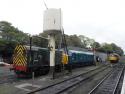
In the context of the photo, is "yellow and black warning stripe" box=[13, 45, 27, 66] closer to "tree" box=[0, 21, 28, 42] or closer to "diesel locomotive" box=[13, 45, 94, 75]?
"diesel locomotive" box=[13, 45, 94, 75]

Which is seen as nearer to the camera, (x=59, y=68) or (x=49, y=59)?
(x=49, y=59)

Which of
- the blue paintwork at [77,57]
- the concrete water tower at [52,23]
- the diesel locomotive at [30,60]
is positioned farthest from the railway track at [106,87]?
the blue paintwork at [77,57]

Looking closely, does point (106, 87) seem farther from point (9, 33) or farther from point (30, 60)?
point (9, 33)

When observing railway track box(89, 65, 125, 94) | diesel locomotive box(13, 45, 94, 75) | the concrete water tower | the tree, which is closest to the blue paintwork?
diesel locomotive box(13, 45, 94, 75)

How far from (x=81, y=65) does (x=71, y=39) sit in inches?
2521

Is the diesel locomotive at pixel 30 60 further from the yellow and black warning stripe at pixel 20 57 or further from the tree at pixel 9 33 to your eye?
the tree at pixel 9 33

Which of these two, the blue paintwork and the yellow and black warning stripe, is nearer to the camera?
the yellow and black warning stripe

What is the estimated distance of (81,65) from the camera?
40812 mm

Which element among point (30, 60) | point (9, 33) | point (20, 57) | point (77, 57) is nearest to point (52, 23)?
point (30, 60)

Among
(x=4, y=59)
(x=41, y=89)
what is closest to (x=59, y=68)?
(x=41, y=89)

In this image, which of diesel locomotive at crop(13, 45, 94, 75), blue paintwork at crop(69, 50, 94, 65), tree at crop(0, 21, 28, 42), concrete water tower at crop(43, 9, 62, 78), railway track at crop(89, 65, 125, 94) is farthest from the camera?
tree at crop(0, 21, 28, 42)

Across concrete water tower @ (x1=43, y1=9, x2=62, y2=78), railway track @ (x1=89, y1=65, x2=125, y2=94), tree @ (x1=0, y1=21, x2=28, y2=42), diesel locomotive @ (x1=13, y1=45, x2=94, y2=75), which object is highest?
tree @ (x1=0, y1=21, x2=28, y2=42)

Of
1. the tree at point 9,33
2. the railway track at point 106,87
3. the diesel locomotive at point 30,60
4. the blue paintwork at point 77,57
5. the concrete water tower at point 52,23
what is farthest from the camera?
the tree at point 9,33

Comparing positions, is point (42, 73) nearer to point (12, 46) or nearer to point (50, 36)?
point (50, 36)
